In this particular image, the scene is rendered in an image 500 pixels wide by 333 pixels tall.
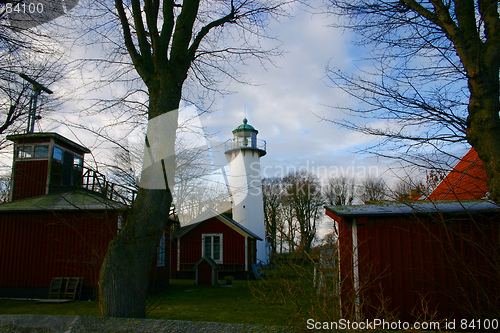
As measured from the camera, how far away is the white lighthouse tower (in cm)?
2628

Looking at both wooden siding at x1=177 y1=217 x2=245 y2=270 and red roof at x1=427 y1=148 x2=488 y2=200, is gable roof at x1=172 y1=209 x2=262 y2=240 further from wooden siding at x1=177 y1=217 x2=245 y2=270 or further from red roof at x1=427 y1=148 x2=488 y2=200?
red roof at x1=427 y1=148 x2=488 y2=200

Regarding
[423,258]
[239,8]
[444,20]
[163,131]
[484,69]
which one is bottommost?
[423,258]

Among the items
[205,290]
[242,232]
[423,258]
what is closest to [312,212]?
[242,232]

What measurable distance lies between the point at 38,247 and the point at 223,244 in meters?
9.96

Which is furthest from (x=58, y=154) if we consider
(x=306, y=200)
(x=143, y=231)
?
(x=306, y=200)

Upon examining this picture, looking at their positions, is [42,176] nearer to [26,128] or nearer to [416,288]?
[26,128]

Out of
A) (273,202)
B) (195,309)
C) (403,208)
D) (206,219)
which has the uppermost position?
(273,202)

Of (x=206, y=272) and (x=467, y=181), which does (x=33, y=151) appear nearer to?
(x=206, y=272)

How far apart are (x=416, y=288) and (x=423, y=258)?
0.57 metres

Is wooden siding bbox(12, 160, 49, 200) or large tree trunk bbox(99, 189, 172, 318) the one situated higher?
wooden siding bbox(12, 160, 49, 200)

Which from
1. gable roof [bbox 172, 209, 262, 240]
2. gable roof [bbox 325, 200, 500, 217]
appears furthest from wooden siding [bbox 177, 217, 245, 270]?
gable roof [bbox 325, 200, 500, 217]

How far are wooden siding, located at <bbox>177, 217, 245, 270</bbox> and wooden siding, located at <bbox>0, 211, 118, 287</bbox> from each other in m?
8.38

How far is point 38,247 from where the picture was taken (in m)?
12.2

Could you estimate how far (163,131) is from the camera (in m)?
4.97
